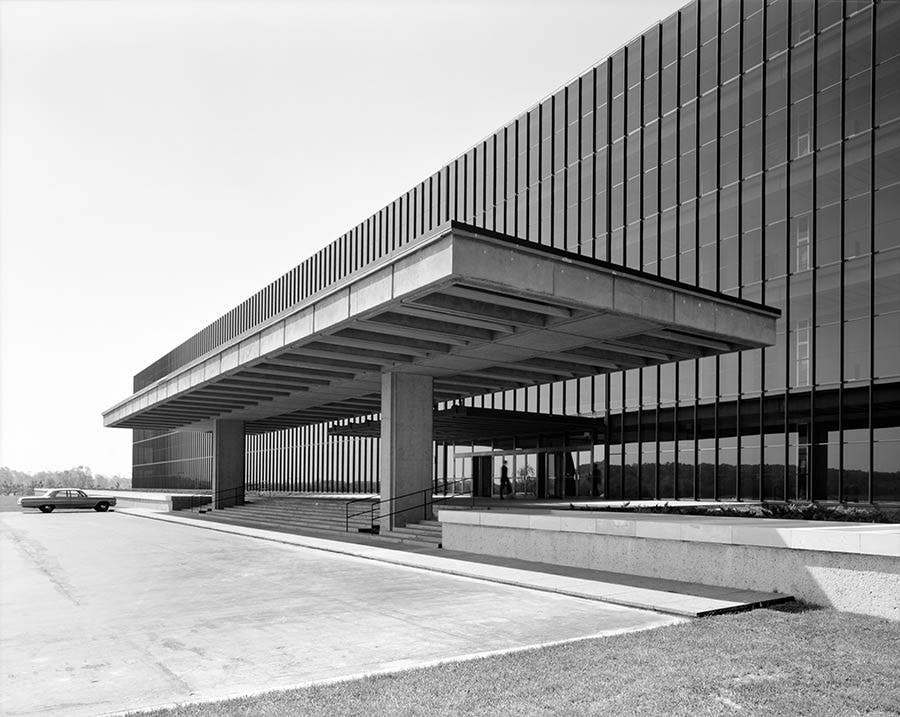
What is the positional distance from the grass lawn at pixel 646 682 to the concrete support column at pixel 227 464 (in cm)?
3658

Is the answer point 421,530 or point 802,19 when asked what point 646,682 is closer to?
point 421,530

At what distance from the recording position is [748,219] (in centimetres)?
3238

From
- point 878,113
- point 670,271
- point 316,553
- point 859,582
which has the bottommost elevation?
point 316,553

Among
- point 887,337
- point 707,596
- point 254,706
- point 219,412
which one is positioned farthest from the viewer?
point 219,412

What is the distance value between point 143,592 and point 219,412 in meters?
27.7

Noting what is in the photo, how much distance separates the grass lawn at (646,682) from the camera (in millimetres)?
7121

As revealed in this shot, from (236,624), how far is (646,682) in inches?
240

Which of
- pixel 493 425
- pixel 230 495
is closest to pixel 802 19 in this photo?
pixel 493 425

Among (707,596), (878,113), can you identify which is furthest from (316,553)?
(878,113)

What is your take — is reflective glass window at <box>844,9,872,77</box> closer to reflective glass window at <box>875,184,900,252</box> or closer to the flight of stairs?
reflective glass window at <box>875,184,900,252</box>

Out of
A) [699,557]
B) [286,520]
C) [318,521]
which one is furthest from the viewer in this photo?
[286,520]

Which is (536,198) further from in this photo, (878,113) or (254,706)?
(254,706)

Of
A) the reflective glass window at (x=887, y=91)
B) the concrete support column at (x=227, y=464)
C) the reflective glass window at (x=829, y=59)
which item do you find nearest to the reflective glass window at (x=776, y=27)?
the reflective glass window at (x=829, y=59)

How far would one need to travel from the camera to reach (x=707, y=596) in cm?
1280
